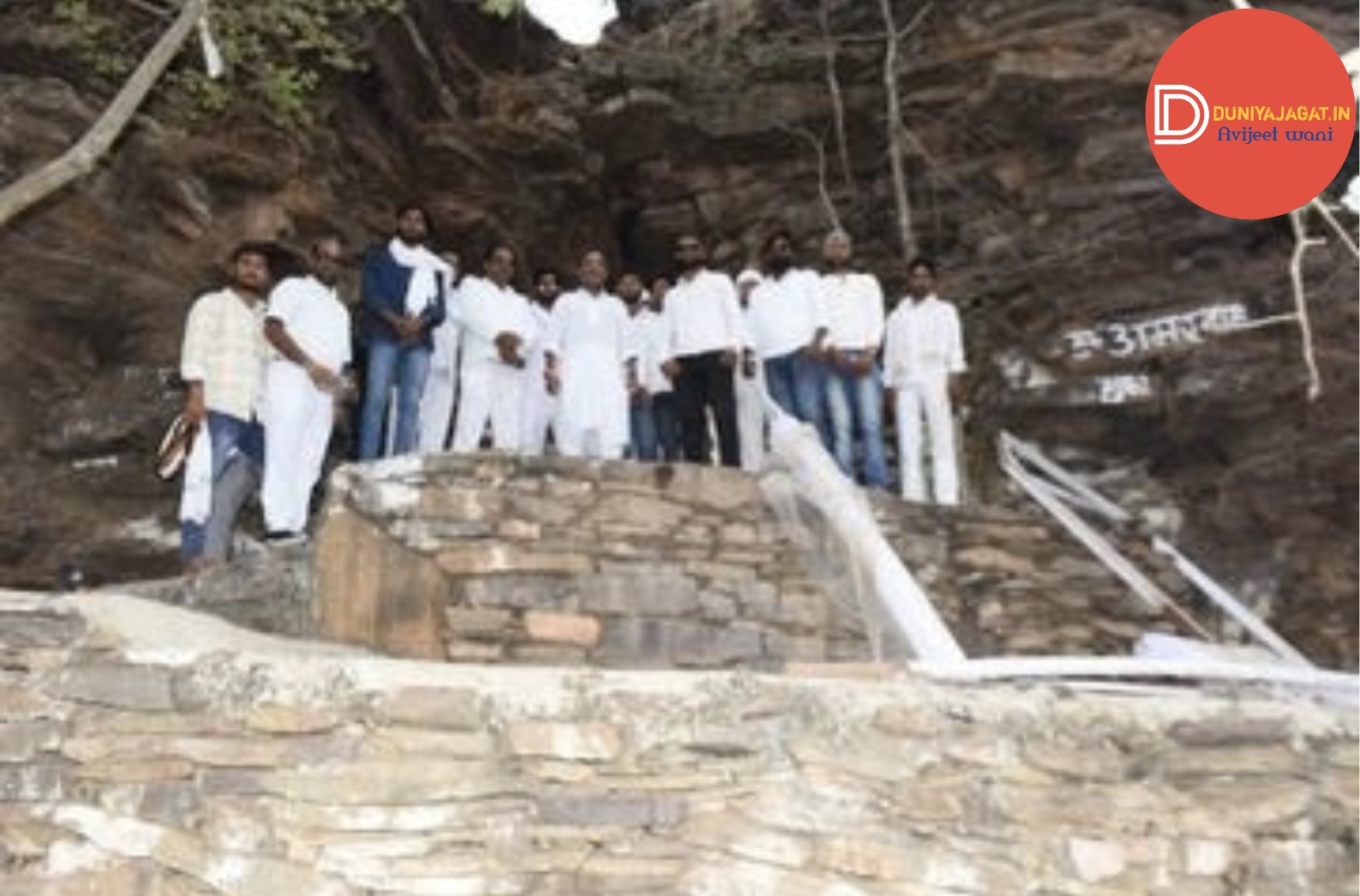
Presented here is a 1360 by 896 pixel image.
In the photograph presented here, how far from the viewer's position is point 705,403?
7.81 metres

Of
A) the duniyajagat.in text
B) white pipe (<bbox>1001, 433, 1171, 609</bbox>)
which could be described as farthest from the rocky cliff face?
white pipe (<bbox>1001, 433, 1171, 609</bbox>)

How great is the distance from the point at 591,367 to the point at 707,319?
23.4 inches

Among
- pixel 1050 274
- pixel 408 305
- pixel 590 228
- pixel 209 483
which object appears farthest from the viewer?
pixel 590 228

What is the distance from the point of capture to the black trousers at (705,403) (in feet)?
24.8

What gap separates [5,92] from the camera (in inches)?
364

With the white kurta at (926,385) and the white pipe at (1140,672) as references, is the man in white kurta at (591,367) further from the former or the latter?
the white pipe at (1140,672)

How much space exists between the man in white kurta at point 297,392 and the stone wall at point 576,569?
2.26 ft

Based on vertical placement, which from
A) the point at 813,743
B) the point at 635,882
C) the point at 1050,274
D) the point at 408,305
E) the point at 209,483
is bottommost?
the point at 635,882

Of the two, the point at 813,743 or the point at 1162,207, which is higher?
the point at 1162,207

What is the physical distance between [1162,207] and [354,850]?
24.0 feet

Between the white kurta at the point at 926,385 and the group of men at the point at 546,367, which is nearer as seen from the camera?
the group of men at the point at 546,367

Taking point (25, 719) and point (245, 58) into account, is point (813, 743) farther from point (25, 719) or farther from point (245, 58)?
point (245, 58)

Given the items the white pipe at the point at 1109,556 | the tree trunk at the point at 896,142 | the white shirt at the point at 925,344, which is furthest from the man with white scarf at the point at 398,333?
the tree trunk at the point at 896,142

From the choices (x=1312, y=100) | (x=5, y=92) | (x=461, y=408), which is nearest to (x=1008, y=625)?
(x=461, y=408)
